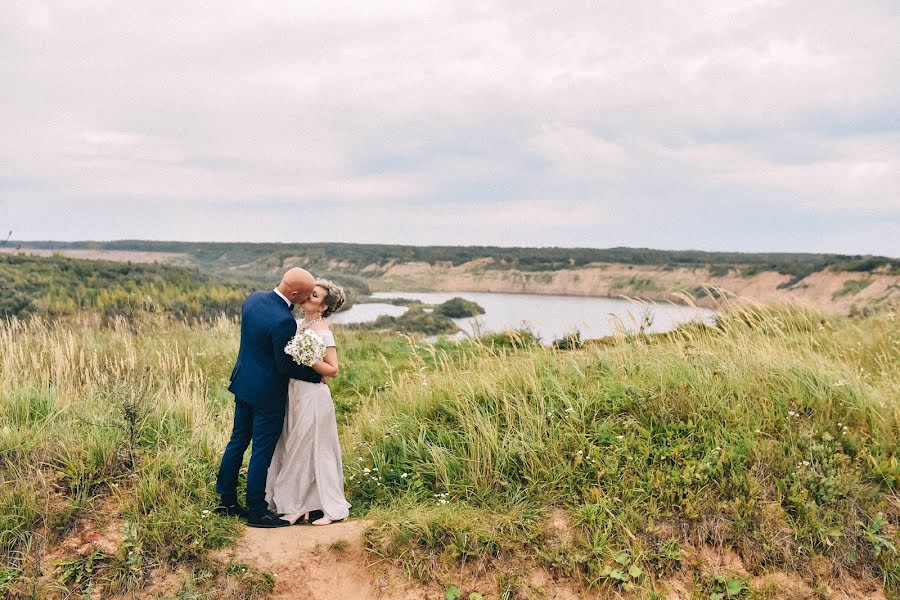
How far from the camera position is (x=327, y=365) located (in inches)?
212

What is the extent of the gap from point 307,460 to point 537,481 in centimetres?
210

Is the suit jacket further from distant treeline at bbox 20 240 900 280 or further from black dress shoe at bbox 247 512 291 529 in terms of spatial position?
distant treeline at bbox 20 240 900 280

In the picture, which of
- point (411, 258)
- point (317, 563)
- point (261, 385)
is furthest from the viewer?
point (411, 258)

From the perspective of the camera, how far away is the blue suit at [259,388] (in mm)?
5199

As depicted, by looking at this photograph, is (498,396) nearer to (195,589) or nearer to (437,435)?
(437,435)

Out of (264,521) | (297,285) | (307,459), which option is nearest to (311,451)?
(307,459)

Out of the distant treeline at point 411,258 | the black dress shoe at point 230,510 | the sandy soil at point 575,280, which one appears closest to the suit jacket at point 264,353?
the black dress shoe at point 230,510

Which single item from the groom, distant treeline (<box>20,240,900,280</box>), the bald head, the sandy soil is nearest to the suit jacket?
the groom

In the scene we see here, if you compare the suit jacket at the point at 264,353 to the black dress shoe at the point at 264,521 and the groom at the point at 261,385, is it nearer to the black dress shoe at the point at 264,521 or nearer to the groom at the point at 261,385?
the groom at the point at 261,385

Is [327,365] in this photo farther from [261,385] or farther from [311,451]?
[311,451]

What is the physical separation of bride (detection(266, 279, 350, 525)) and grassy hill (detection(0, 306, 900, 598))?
0.46 metres

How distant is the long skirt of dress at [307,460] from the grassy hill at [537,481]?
456mm

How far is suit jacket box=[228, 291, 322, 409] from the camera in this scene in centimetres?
518

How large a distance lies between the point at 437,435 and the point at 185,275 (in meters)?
36.5
